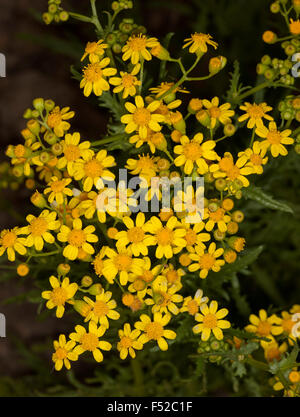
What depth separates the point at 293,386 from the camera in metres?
2.45

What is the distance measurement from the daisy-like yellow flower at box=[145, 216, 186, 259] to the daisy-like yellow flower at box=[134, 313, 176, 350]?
265 millimetres

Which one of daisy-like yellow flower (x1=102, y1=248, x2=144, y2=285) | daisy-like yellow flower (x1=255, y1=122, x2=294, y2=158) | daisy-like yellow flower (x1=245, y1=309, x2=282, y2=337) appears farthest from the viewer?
daisy-like yellow flower (x1=245, y1=309, x2=282, y2=337)

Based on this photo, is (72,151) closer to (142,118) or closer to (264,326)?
(142,118)

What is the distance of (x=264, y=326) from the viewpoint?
8.71 ft

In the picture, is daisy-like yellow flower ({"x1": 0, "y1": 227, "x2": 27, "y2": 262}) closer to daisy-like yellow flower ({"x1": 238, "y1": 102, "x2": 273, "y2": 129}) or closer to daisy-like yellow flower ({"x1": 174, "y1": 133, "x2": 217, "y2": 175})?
daisy-like yellow flower ({"x1": 174, "y1": 133, "x2": 217, "y2": 175})

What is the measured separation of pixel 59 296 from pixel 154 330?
1.41 ft

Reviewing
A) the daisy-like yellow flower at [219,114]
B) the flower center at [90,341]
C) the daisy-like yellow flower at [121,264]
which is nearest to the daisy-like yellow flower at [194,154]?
the daisy-like yellow flower at [219,114]

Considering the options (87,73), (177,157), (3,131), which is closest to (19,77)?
(3,131)

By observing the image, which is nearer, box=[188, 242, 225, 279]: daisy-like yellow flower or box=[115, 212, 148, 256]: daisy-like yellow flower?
Result: box=[115, 212, 148, 256]: daisy-like yellow flower

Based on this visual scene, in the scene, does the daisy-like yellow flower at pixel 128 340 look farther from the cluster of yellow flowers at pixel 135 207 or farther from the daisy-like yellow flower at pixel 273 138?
the daisy-like yellow flower at pixel 273 138

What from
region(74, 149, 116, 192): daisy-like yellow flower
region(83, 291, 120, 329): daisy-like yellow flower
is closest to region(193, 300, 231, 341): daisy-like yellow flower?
region(83, 291, 120, 329): daisy-like yellow flower

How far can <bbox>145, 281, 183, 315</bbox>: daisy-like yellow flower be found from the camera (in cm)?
221

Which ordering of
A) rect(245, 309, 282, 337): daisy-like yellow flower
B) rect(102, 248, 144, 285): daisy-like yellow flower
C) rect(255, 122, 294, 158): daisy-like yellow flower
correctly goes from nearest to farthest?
1. rect(102, 248, 144, 285): daisy-like yellow flower
2. rect(255, 122, 294, 158): daisy-like yellow flower
3. rect(245, 309, 282, 337): daisy-like yellow flower
